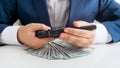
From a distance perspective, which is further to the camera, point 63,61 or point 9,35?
point 9,35

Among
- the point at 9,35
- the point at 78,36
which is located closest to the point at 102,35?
the point at 78,36

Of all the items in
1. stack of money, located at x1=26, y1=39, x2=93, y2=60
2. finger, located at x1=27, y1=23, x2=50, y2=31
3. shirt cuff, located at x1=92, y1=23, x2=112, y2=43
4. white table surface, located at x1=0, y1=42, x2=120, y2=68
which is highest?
finger, located at x1=27, y1=23, x2=50, y2=31

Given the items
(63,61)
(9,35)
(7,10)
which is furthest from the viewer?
(7,10)

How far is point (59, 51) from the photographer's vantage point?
2.01ft

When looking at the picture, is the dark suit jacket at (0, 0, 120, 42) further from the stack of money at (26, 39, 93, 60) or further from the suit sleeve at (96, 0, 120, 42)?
the stack of money at (26, 39, 93, 60)

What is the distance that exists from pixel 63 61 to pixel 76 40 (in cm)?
8

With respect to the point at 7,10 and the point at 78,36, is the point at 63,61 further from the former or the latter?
the point at 7,10

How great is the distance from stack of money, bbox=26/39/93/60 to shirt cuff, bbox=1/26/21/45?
54 millimetres

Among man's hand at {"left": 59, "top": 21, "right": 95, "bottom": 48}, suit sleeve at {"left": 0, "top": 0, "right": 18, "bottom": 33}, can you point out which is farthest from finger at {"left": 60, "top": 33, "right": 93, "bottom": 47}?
suit sleeve at {"left": 0, "top": 0, "right": 18, "bottom": 33}

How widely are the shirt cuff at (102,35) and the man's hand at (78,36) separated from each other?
1.8 inches

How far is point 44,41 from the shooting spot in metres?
0.62

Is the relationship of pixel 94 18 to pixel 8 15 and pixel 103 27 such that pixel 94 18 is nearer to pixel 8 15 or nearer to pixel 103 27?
pixel 103 27

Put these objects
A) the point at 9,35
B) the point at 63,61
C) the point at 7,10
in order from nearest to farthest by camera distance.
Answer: the point at 63,61 → the point at 9,35 → the point at 7,10

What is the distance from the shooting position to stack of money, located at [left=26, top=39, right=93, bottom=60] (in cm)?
59
